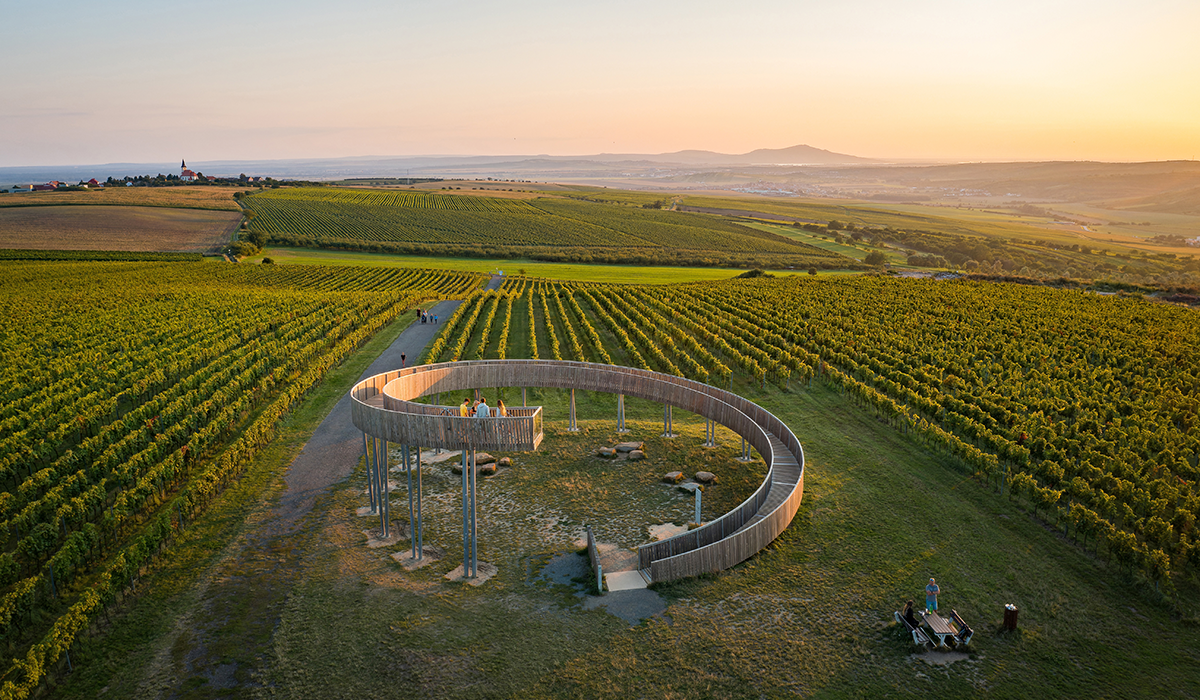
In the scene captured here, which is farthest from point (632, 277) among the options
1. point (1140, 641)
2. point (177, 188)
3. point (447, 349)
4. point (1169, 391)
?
point (177, 188)

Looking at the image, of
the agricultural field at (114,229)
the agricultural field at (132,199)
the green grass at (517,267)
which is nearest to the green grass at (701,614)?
the green grass at (517,267)

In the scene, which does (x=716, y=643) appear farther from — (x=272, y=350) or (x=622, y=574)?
(x=272, y=350)

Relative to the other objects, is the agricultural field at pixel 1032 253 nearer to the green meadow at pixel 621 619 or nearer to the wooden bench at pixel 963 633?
the green meadow at pixel 621 619

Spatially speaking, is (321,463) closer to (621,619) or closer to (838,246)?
(621,619)

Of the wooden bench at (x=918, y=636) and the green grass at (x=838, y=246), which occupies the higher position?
the green grass at (x=838, y=246)

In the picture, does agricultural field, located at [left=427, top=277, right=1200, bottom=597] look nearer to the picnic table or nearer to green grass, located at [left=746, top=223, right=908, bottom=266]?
the picnic table

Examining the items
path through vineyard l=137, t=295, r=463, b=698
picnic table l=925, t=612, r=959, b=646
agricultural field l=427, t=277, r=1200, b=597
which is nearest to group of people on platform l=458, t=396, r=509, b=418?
path through vineyard l=137, t=295, r=463, b=698

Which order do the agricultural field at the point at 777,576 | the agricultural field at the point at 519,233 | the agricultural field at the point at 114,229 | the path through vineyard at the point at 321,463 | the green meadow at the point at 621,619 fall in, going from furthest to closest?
the agricultural field at the point at 519,233
the agricultural field at the point at 114,229
the path through vineyard at the point at 321,463
the agricultural field at the point at 777,576
the green meadow at the point at 621,619

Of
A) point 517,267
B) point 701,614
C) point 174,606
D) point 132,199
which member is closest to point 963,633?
point 701,614
